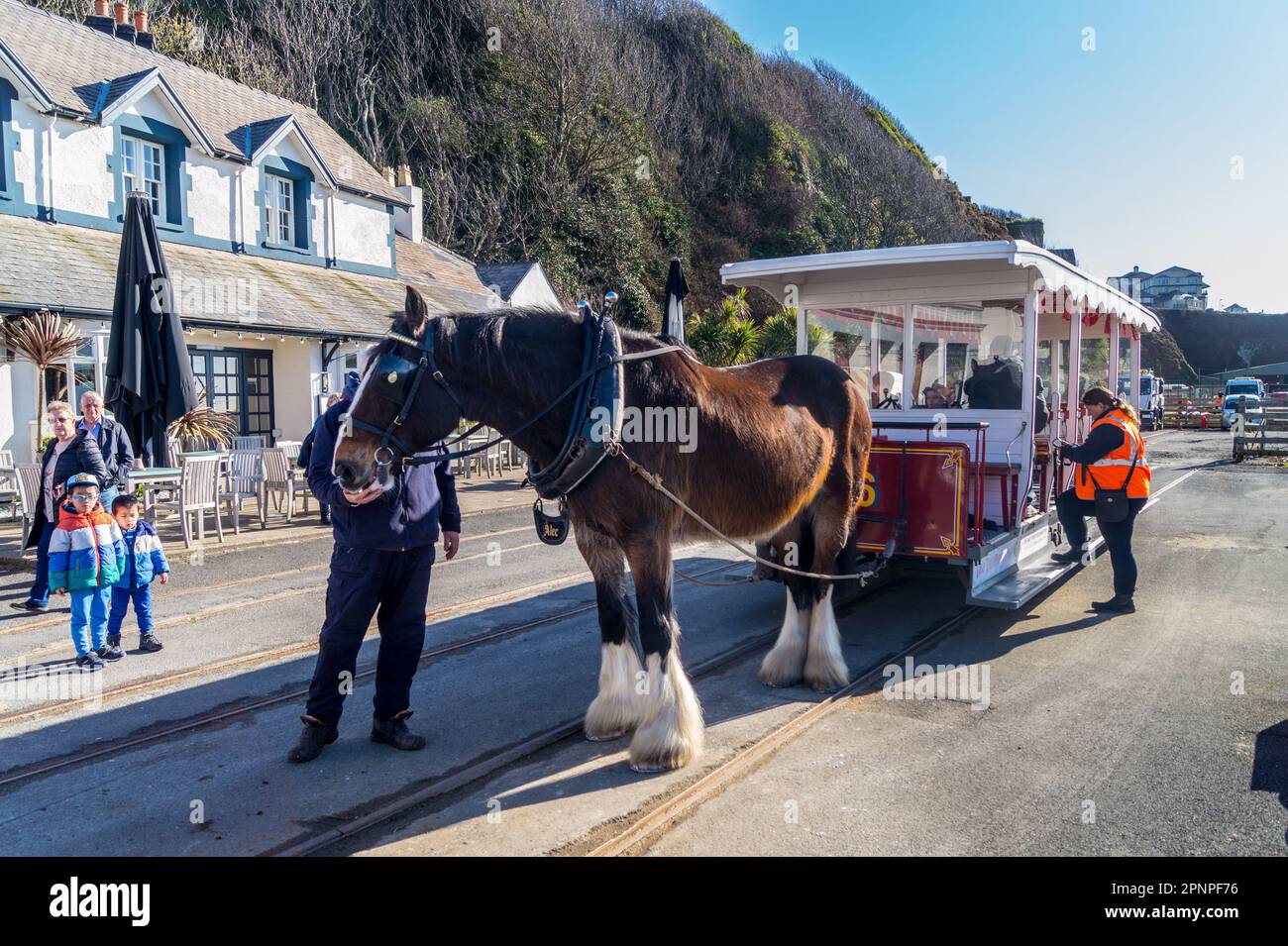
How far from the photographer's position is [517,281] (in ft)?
88.1

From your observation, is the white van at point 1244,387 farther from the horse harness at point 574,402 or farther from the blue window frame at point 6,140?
the horse harness at point 574,402

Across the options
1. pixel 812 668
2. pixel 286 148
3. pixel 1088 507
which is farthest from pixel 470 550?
pixel 286 148

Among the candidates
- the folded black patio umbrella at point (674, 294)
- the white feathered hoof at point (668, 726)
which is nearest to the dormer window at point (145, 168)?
the folded black patio umbrella at point (674, 294)

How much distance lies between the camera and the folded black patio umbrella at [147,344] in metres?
9.80

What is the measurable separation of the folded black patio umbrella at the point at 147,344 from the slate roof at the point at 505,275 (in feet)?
52.8

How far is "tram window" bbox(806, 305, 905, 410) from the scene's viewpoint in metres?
8.18

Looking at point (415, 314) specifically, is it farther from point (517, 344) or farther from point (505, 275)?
point (505, 275)

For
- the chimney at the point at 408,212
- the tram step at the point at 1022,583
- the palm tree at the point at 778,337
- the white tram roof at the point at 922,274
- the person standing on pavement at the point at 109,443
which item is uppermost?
the chimney at the point at 408,212

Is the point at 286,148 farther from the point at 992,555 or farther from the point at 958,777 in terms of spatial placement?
the point at 958,777

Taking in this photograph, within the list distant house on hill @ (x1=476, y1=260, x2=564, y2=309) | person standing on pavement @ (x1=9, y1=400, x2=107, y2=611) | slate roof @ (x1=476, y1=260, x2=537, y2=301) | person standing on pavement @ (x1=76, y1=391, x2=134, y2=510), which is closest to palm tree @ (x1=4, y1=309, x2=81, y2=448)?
person standing on pavement @ (x1=76, y1=391, x2=134, y2=510)

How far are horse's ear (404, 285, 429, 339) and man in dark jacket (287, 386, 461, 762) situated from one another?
2.15 ft

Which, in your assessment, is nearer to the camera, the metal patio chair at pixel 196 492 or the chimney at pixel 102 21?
the metal patio chair at pixel 196 492

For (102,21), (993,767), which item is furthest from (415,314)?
(102,21)

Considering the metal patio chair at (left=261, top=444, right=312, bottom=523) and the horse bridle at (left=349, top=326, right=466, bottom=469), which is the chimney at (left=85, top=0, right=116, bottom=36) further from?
the horse bridle at (left=349, top=326, right=466, bottom=469)
